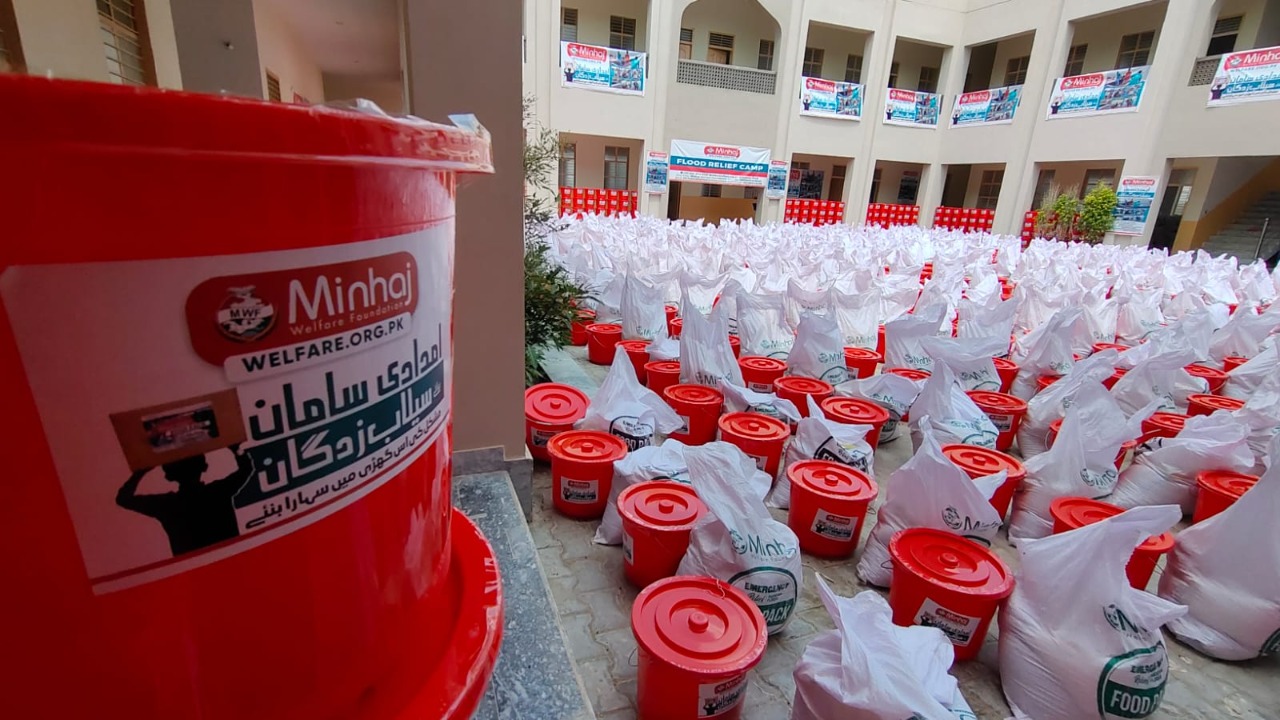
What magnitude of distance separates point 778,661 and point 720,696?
1.70 ft

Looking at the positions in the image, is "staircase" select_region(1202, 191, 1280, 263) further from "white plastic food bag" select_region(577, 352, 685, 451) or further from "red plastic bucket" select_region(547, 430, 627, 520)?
"red plastic bucket" select_region(547, 430, 627, 520)

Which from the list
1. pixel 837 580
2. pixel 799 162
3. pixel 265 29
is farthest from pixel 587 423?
pixel 799 162

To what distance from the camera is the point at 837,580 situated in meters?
2.36

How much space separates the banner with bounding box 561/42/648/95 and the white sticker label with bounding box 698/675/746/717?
1487 centimetres

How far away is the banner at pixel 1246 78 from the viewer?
11.4m

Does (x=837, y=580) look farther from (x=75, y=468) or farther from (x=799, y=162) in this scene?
(x=799, y=162)

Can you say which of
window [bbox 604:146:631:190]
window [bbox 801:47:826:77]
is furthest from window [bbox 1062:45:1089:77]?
window [bbox 604:146:631:190]

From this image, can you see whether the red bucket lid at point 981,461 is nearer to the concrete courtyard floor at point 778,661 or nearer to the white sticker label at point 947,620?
the concrete courtyard floor at point 778,661

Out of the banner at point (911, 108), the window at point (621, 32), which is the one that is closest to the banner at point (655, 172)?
the window at point (621, 32)

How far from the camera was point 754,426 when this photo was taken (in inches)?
115

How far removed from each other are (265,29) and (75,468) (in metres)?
5.31

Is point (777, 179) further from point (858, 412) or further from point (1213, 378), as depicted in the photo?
point (858, 412)

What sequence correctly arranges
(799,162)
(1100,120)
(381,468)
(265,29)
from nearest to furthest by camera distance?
(381,468)
(265,29)
(1100,120)
(799,162)

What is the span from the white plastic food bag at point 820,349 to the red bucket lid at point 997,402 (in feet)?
2.50
